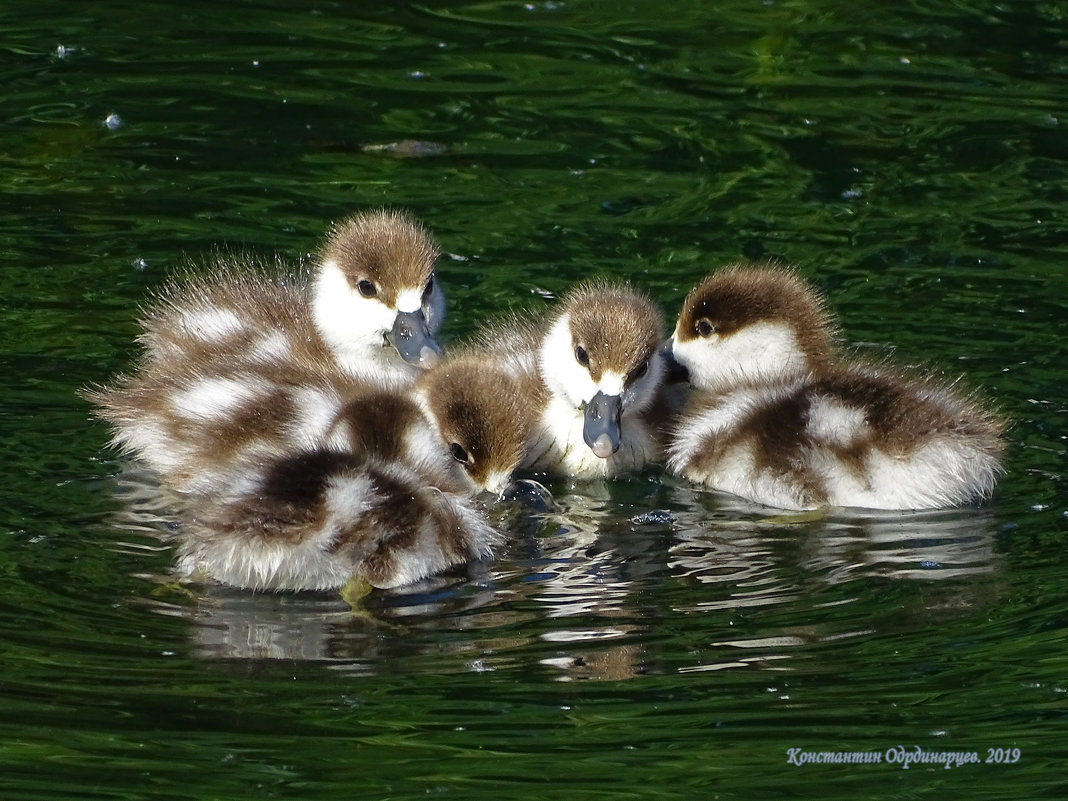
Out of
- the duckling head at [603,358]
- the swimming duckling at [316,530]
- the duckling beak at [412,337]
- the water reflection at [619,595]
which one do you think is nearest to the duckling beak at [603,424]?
the duckling head at [603,358]

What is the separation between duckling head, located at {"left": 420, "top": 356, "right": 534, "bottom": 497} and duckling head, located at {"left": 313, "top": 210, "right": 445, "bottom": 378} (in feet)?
1.42

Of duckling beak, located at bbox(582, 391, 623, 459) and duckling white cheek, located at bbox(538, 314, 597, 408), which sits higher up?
duckling white cheek, located at bbox(538, 314, 597, 408)

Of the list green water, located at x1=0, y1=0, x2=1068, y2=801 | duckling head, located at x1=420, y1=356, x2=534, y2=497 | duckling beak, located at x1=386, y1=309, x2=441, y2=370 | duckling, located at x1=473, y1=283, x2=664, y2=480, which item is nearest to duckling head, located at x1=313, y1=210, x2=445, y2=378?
duckling beak, located at x1=386, y1=309, x2=441, y2=370

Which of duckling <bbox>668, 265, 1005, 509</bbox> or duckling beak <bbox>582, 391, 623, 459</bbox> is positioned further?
duckling beak <bbox>582, 391, 623, 459</bbox>

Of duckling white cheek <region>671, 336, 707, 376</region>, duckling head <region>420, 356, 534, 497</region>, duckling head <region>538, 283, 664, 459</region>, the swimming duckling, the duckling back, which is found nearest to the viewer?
the swimming duckling

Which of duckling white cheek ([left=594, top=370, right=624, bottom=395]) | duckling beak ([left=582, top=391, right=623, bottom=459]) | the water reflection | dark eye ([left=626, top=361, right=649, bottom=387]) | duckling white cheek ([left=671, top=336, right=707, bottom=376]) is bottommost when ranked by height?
the water reflection

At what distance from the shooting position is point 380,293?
19.0ft

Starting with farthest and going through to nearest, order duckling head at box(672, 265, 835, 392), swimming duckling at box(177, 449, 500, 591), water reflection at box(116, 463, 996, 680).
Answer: duckling head at box(672, 265, 835, 392) → swimming duckling at box(177, 449, 500, 591) → water reflection at box(116, 463, 996, 680)

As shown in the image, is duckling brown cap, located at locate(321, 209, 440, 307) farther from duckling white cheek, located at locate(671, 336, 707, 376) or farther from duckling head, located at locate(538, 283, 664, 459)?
→ duckling white cheek, located at locate(671, 336, 707, 376)

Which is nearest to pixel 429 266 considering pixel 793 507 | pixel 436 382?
pixel 436 382

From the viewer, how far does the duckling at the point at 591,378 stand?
5.54m

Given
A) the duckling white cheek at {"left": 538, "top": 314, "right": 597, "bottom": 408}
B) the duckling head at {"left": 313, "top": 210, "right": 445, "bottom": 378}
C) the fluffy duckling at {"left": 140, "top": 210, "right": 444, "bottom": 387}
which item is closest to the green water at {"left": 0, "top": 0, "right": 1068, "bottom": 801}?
the duckling white cheek at {"left": 538, "top": 314, "right": 597, "bottom": 408}

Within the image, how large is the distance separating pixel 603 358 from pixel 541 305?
135cm

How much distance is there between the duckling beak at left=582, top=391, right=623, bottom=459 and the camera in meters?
5.45
